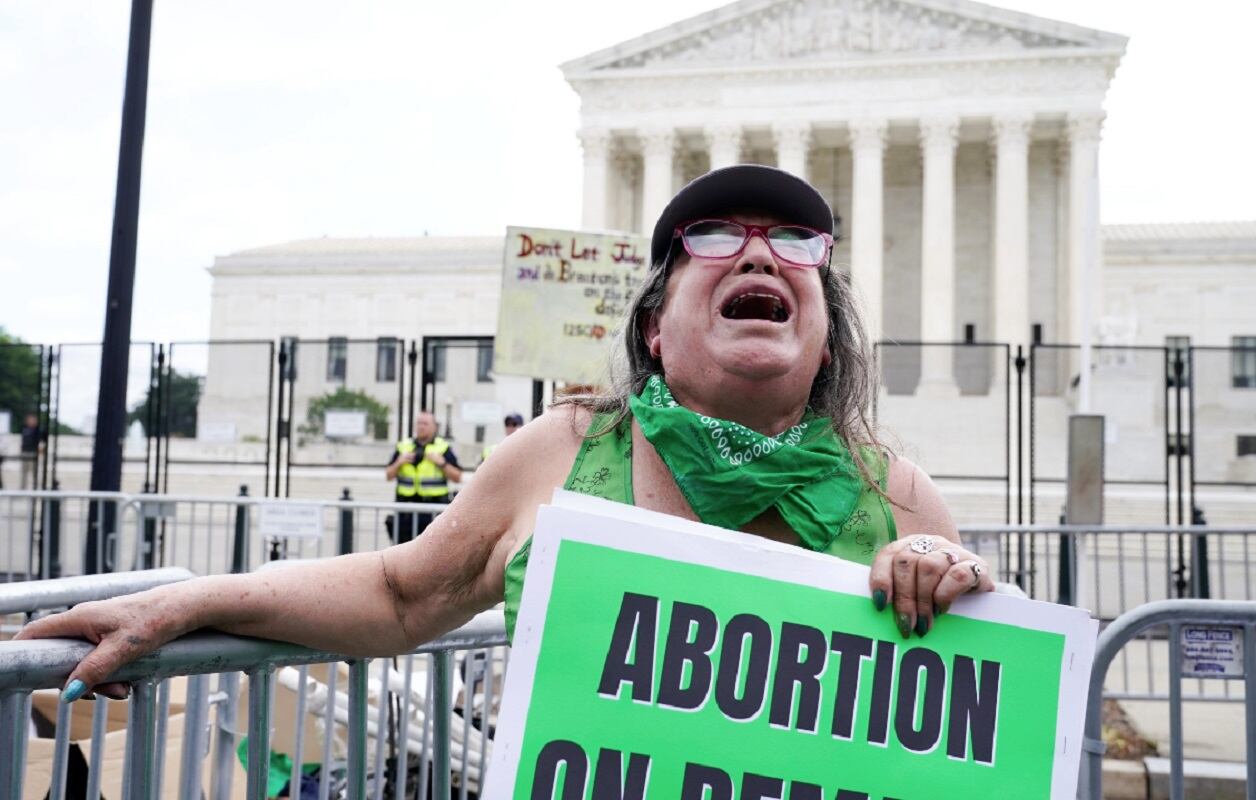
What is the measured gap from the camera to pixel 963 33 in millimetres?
40000

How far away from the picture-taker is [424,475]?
10.4 metres

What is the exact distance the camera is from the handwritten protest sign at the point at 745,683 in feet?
5.11

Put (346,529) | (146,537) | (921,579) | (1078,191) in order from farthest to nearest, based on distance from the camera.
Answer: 1. (1078,191)
2. (346,529)
3. (146,537)
4. (921,579)

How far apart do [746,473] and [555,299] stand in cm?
796

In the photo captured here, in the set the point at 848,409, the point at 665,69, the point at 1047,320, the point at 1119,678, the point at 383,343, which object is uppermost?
the point at 665,69

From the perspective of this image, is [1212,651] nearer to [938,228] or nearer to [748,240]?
[748,240]

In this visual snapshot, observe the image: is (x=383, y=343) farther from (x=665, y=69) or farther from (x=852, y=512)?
(x=665, y=69)

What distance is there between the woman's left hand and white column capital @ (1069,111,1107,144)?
41459mm

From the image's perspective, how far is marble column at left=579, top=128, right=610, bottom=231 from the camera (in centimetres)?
4122

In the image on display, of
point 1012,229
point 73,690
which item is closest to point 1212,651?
point 73,690

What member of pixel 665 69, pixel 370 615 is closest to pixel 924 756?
pixel 370 615

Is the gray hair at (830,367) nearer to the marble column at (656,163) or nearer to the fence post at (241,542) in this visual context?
the fence post at (241,542)

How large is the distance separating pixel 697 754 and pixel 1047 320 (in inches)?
1731

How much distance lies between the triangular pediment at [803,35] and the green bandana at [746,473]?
41.8 metres
